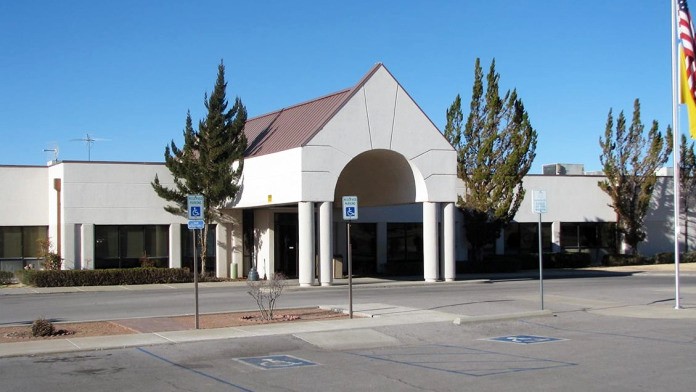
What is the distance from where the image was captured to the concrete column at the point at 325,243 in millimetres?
28953

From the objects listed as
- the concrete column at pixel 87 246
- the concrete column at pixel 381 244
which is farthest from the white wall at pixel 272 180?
the concrete column at pixel 381 244

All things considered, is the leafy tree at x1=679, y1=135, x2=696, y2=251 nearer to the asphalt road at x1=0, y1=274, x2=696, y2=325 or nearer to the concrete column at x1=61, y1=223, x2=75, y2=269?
the asphalt road at x1=0, y1=274, x2=696, y2=325

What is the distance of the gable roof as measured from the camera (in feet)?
97.7

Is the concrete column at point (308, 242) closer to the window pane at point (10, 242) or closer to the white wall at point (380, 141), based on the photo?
the white wall at point (380, 141)

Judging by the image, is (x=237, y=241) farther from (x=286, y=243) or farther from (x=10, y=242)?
(x=10, y=242)

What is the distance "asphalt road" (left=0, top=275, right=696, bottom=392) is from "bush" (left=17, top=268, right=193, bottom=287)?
9549mm

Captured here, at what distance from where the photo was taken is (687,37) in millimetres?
19219

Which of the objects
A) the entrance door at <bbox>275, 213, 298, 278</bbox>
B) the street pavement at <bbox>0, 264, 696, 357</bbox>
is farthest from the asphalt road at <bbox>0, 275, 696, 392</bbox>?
the entrance door at <bbox>275, 213, 298, 278</bbox>

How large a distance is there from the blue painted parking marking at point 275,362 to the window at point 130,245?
2182 centimetres

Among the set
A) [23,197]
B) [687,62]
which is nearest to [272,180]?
[23,197]

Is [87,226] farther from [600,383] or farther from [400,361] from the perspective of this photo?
[600,383]

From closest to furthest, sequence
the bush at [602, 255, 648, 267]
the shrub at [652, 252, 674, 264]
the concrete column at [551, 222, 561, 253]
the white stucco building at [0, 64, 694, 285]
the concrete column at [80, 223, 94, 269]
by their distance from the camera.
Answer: the white stucco building at [0, 64, 694, 285], the concrete column at [80, 223, 94, 269], the bush at [602, 255, 648, 267], the concrete column at [551, 222, 561, 253], the shrub at [652, 252, 674, 264]

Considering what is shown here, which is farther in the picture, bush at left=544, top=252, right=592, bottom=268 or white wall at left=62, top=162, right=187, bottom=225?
bush at left=544, top=252, right=592, bottom=268

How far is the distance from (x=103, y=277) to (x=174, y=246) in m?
4.13
